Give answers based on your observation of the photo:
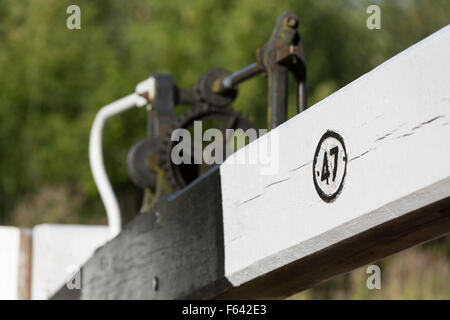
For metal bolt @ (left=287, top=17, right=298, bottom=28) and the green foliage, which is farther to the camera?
the green foliage

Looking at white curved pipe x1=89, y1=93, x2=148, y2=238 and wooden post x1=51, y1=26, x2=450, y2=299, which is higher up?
white curved pipe x1=89, y1=93, x2=148, y2=238

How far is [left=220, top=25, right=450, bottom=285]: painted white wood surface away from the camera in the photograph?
82cm

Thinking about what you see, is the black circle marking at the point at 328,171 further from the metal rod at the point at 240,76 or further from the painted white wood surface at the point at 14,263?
the painted white wood surface at the point at 14,263

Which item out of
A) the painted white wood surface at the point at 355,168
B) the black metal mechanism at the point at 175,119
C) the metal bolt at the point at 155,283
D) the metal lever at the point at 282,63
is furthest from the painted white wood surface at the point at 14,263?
the painted white wood surface at the point at 355,168

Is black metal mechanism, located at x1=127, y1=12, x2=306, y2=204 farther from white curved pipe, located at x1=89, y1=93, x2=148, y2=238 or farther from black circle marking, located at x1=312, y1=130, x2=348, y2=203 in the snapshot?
black circle marking, located at x1=312, y1=130, x2=348, y2=203

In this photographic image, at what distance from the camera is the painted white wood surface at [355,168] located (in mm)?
824

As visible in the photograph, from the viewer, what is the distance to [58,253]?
230 centimetres

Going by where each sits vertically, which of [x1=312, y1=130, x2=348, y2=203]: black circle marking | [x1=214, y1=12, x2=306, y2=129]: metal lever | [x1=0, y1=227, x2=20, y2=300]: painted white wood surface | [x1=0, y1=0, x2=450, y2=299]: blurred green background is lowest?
[x1=312, y1=130, x2=348, y2=203]: black circle marking

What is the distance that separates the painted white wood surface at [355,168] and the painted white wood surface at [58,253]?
1.15m

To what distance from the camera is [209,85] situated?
175 centimetres

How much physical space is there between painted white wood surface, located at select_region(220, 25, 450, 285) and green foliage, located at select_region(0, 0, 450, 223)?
905 cm

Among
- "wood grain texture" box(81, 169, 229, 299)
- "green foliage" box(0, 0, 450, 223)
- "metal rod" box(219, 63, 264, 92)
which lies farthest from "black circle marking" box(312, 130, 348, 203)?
"green foliage" box(0, 0, 450, 223)

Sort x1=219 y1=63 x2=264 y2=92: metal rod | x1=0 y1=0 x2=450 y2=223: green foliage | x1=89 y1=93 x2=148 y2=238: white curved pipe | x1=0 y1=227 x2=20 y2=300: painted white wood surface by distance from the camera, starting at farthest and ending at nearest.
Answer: x1=0 y1=0 x2=450 y2=223: green foliage
x1=0 y1=227 x2=20 y2=300: painted white wood surface
x1=89 y1=93 x2=148 y2=238: white curved pipe
x1=219 y1=63 x2=264 y2=92: metal rod
